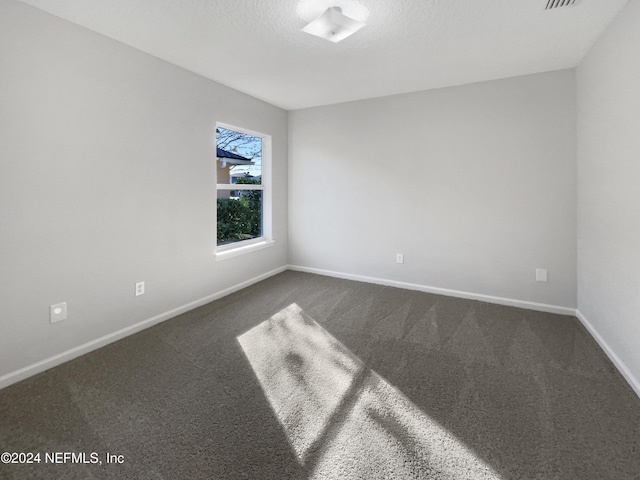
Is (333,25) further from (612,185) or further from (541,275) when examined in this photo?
(541,275)

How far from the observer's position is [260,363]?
2.34 m

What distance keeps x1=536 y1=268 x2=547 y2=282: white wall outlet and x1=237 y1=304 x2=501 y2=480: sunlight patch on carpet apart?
7.68 feet

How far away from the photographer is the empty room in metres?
1.64

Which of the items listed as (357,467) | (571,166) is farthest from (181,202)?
(571,166)

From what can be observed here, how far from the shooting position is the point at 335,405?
1870 millimetres

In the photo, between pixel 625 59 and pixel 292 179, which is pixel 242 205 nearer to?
pixel 292 179

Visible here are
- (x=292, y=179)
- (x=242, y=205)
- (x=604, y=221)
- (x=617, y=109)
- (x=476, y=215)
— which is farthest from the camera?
(x=292, y=179)

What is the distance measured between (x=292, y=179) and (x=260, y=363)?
123 inches

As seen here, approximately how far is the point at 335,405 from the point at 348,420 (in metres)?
0.14

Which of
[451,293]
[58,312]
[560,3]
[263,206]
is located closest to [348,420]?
[58,312]

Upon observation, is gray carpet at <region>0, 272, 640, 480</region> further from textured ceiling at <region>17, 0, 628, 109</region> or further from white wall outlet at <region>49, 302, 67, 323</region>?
textured ceiling at <region>17, 0, 628, 109</region>

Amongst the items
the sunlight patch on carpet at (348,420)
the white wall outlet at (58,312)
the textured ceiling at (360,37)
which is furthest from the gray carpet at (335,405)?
the textured ceiling at (360,37)

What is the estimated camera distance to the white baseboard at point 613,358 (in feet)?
6.57

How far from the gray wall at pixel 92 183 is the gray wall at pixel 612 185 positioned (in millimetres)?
3511
